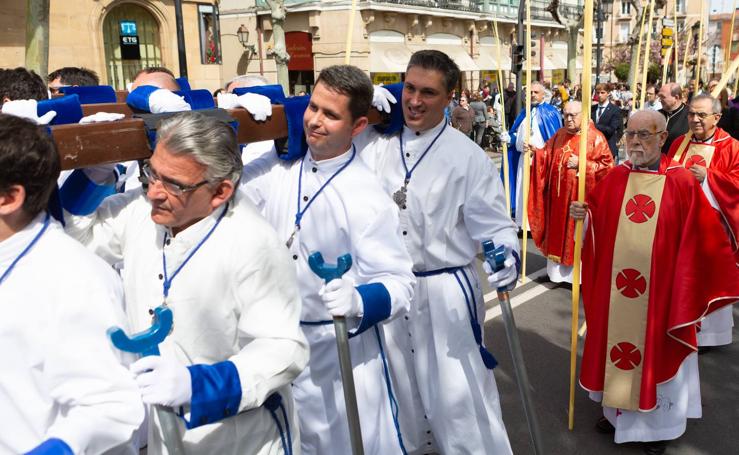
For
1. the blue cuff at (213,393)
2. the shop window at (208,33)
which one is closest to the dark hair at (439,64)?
the blue cuff at (213,393)

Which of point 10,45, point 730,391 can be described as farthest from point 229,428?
point 10,45

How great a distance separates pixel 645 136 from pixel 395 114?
4.83 feet

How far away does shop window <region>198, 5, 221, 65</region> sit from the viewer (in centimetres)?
2034

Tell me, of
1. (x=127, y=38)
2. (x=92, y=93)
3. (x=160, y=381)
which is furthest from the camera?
(x=127, y=38)

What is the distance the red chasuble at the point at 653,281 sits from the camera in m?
4.00

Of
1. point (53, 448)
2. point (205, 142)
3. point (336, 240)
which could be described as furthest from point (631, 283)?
point (53, 448)

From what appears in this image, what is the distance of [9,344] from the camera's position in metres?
1.72

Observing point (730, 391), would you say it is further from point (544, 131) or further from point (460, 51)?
point (460, 51)

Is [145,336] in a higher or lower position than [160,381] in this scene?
higher

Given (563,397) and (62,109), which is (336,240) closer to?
(62,109)

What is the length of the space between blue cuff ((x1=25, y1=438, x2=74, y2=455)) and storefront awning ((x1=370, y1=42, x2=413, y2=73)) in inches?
1104

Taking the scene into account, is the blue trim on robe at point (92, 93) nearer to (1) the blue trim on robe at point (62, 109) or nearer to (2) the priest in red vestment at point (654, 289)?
(1) the blue trim on robe at point (62, 109)

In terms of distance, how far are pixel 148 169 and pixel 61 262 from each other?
0.44 meters

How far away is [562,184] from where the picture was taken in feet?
24.6
